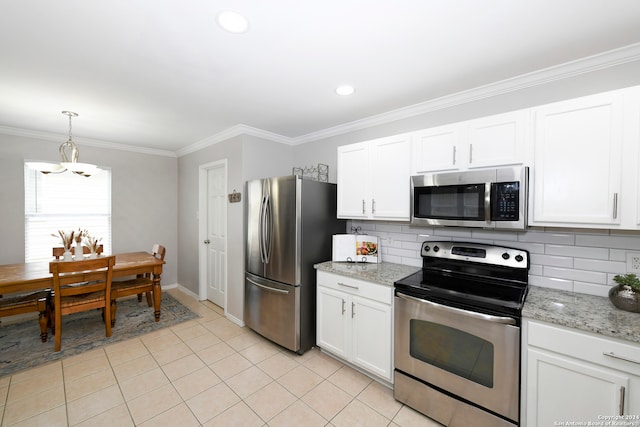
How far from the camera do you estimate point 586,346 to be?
4.28 feet

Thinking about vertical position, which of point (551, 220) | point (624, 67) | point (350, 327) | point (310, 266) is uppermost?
point (624, 67)

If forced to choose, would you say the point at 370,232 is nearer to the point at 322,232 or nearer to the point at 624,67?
the point at 322,232

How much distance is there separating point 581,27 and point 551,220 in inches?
43.2

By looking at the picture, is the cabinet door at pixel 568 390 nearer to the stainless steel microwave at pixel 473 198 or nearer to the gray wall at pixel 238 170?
the stainless steel microwave at pixel 473 198

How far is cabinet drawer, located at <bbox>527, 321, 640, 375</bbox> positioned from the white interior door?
3.53 meters

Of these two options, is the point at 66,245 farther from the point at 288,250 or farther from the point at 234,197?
the point at 288,250

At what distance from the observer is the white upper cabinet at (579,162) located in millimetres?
1454

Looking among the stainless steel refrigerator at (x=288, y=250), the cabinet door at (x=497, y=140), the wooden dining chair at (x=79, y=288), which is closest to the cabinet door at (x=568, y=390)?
the cabinet door at (x=497, y=140)

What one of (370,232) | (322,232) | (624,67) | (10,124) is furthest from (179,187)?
(624,67)

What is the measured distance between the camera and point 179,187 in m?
4.73

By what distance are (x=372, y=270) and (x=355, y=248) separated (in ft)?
1.21

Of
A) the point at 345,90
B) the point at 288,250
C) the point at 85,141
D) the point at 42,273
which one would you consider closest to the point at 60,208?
the point at 85,141

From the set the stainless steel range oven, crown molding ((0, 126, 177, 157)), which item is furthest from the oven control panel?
crown molding ((0, 126, 177, 157))

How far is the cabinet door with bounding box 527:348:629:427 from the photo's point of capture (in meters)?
1.25
